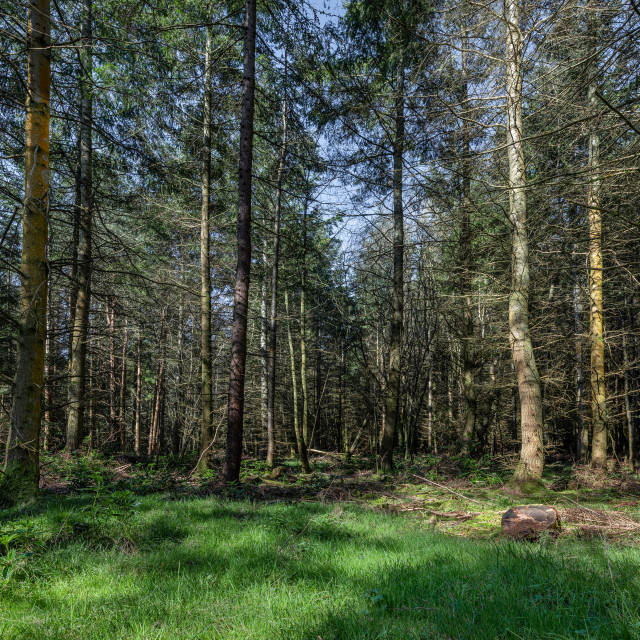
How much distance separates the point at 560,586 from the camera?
8.09 ft

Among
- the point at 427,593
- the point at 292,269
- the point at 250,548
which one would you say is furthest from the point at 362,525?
the point at 292,269

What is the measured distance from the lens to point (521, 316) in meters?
7.30

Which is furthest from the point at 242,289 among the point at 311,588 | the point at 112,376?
the point at 112,376

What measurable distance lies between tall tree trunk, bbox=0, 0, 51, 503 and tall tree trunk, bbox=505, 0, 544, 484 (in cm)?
731

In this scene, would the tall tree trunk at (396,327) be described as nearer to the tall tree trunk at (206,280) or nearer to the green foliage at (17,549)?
the tall tree trunk at (206,280)

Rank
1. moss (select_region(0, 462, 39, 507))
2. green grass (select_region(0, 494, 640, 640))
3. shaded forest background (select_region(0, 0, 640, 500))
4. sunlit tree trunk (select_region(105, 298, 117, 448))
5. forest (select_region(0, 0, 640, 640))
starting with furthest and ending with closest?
shaded forest background (select_region(0, 0, 640, 500))
sunlit tree trunk (select_region(105, 298, 117, 448))
moss (select_region(0, 462, 39, 507))
forest (select_region(0, 0, 640, 640))
green grass (select_region(0, 494, 640, 640))

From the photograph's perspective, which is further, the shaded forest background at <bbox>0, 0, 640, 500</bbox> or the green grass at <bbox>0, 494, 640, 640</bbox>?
the shaded forest background at <bbox>0, 0, 640, 500</bbox>

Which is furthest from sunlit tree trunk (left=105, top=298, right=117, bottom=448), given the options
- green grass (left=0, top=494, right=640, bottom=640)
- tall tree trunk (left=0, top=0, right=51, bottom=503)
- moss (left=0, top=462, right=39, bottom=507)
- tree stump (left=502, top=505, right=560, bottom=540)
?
tree stump (left=502, top=505, right=560, bottom=540)

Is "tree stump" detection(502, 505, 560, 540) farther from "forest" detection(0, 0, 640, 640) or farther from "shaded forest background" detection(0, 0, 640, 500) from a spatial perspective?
"shaded forest background" detection(0, 0, 640, 500)

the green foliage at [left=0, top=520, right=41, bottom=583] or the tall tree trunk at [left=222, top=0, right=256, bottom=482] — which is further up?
the tall tree trunk at [left=222, top=0, right=256, bottom=482]

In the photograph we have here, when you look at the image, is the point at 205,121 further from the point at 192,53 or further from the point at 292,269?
the point at 292,269

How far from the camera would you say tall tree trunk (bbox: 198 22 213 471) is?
9930mm

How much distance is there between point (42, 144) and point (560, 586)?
7200mm

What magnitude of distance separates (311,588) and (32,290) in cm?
483
